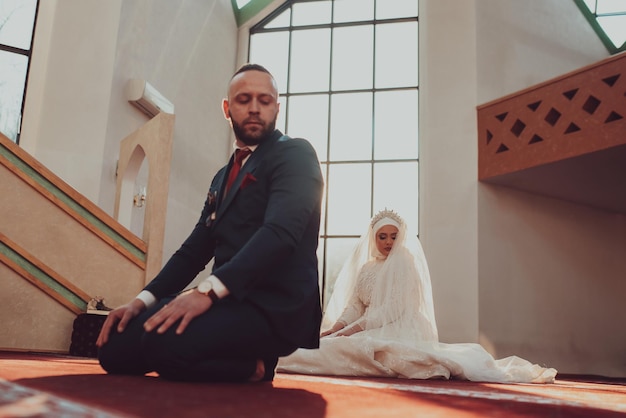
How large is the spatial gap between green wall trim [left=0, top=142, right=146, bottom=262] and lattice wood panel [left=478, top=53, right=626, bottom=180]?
16.2 feet

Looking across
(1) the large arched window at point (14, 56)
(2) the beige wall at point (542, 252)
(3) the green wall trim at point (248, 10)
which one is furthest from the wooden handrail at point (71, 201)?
(3) the green wall trim at point (248, 10)

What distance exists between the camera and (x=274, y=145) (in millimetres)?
2400

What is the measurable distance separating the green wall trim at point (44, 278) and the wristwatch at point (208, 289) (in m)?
3.75

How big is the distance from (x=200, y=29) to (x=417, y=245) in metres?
5.89

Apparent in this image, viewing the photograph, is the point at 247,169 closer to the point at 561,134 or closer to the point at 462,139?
the point at 561,134

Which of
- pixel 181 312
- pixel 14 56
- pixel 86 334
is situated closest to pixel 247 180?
pixel 181 312

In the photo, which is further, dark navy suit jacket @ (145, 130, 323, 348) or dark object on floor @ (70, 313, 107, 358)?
dark object on floor @ (70, 313, 107, 358)

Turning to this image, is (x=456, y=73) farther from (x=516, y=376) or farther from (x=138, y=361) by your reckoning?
(x=138, y=361)

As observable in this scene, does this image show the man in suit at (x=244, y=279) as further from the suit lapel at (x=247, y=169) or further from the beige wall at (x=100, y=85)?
the beige wall at (x=100, y=85)

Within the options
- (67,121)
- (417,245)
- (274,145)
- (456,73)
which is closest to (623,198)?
(456,73)

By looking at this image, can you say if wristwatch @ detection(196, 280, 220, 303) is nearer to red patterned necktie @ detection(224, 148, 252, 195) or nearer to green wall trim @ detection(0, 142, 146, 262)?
red patterned necktie @ detection(224, 148, 252, 195)

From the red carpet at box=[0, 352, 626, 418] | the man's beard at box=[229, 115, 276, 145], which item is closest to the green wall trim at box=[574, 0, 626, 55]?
the man's beard at box=[229, 115, 276, 145]

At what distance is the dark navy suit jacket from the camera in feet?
6.82

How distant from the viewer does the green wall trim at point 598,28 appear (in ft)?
35.4
